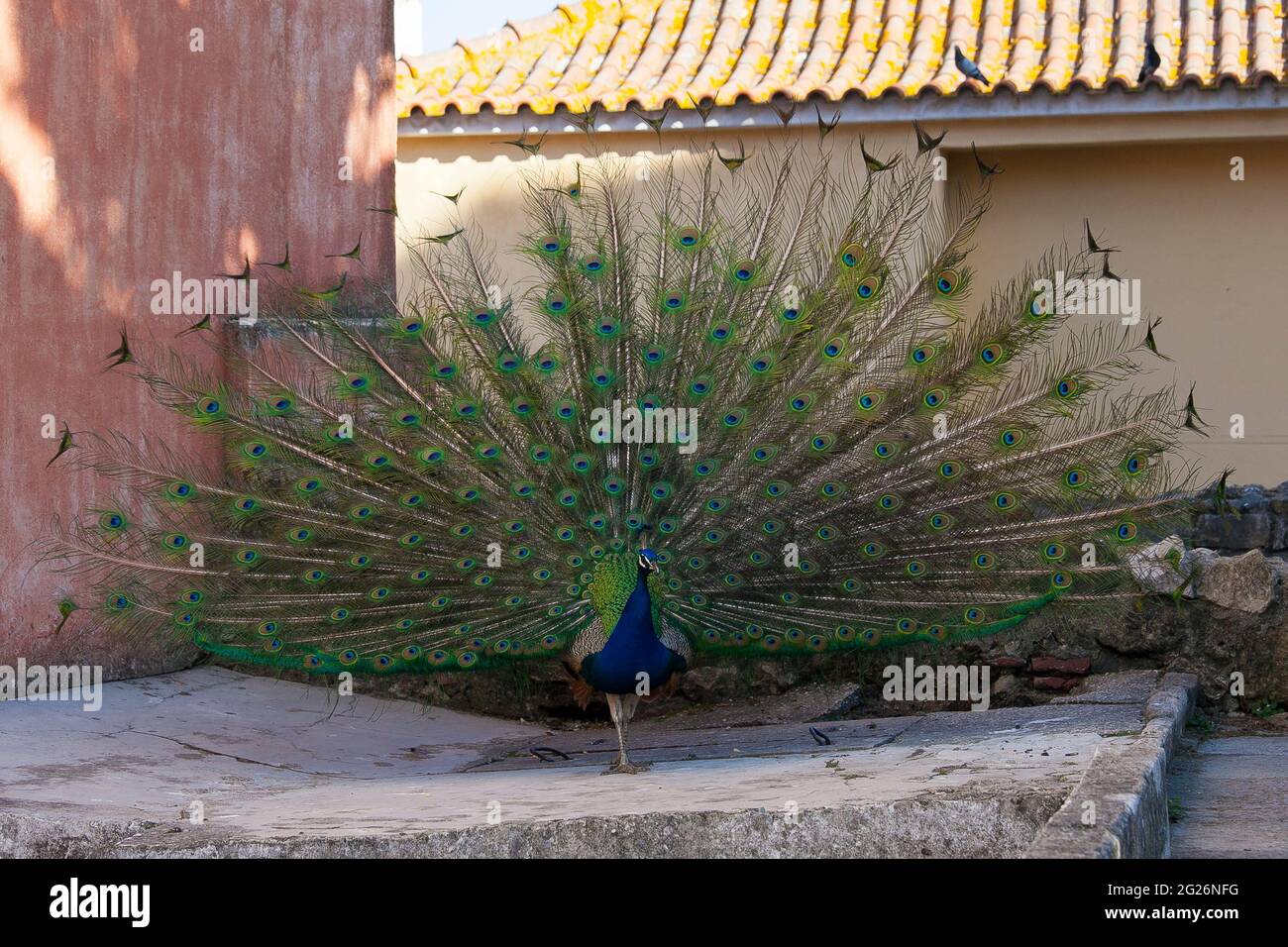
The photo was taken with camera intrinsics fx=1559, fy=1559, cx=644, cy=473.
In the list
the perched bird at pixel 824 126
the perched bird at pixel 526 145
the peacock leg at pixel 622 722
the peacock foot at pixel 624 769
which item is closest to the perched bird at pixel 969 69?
the perched bird at pixel 824 126

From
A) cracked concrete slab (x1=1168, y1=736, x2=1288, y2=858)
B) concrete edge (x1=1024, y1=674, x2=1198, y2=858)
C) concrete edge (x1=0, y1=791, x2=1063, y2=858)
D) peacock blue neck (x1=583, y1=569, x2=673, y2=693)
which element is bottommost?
cracked concrete slab (x1=1168, y1=736, x2=1288, y2=858)

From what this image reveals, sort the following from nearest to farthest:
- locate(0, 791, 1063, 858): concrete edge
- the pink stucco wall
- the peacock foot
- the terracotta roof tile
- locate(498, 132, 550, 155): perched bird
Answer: locate(0, 791, 1063, 858): concrete edge → locate(498, 132, 550, 155): perched bird → the peacock foot → the pink stucco wall → the terracotta roof tile

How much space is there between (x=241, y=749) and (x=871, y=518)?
2676 mm

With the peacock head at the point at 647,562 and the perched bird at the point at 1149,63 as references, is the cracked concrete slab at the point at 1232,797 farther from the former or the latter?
the perched bird at the point at 1149,63

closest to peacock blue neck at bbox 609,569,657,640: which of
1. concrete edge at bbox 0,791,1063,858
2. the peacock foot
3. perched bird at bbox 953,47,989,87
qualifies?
the peacock foot

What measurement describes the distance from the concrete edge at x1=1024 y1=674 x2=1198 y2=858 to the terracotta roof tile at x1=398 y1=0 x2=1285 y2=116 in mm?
5421

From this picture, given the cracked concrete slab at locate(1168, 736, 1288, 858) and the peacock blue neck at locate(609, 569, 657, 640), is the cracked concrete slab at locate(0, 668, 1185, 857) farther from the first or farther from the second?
A: the peacock blue neck at locate(609, 569, 657, 640)

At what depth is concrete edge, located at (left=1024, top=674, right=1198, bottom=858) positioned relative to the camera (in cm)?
333

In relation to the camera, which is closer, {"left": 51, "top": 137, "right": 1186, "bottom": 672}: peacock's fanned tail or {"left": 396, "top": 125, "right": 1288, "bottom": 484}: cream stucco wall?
{"left": 51, "top": 137, "right": 1186, "bottom": 672}: peacock's fanned tail

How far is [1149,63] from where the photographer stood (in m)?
9.27

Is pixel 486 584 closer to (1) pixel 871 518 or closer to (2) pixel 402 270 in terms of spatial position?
(1) pixel 871 518

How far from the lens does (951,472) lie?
584cm

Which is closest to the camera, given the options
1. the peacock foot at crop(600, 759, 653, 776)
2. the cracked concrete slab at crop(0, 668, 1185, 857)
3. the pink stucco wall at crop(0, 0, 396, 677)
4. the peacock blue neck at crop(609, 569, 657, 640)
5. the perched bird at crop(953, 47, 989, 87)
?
the cracked concrete slab at crop(0, 668, 1185, 857)

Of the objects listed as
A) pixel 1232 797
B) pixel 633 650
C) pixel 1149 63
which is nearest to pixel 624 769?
pixel 633 650
